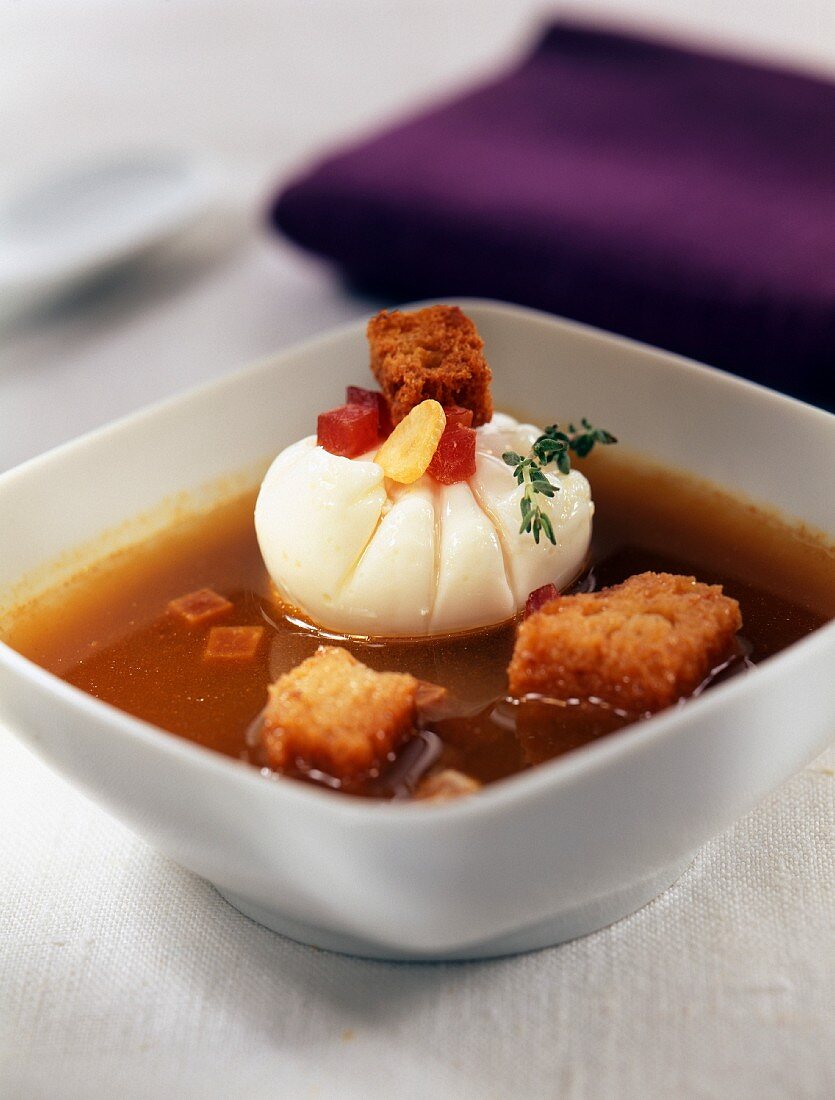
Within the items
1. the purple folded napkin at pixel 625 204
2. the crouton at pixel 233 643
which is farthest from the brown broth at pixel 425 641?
the purple folded napkin at pixel 625 204

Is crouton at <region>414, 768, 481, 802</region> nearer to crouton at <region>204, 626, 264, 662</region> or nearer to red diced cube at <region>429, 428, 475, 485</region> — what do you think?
crouton at <region>204, 626, 264, 662</region>

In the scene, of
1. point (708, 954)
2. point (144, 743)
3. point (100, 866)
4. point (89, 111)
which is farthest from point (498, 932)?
point (89, 111)

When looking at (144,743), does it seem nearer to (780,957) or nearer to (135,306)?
(780,957)

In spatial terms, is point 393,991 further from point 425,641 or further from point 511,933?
point 425,641

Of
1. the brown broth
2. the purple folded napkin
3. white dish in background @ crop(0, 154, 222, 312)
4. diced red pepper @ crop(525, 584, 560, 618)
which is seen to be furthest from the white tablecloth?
white dish in background @ crop(0, 154, 222, 312)

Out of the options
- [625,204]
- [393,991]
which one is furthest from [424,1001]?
[625,204]

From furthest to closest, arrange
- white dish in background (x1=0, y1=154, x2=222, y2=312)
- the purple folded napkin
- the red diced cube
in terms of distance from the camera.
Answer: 1. white dish in background (x1=0, y1=154, x2=222, y2=312)
2. the purple folded napkin
3. the red diced cube
